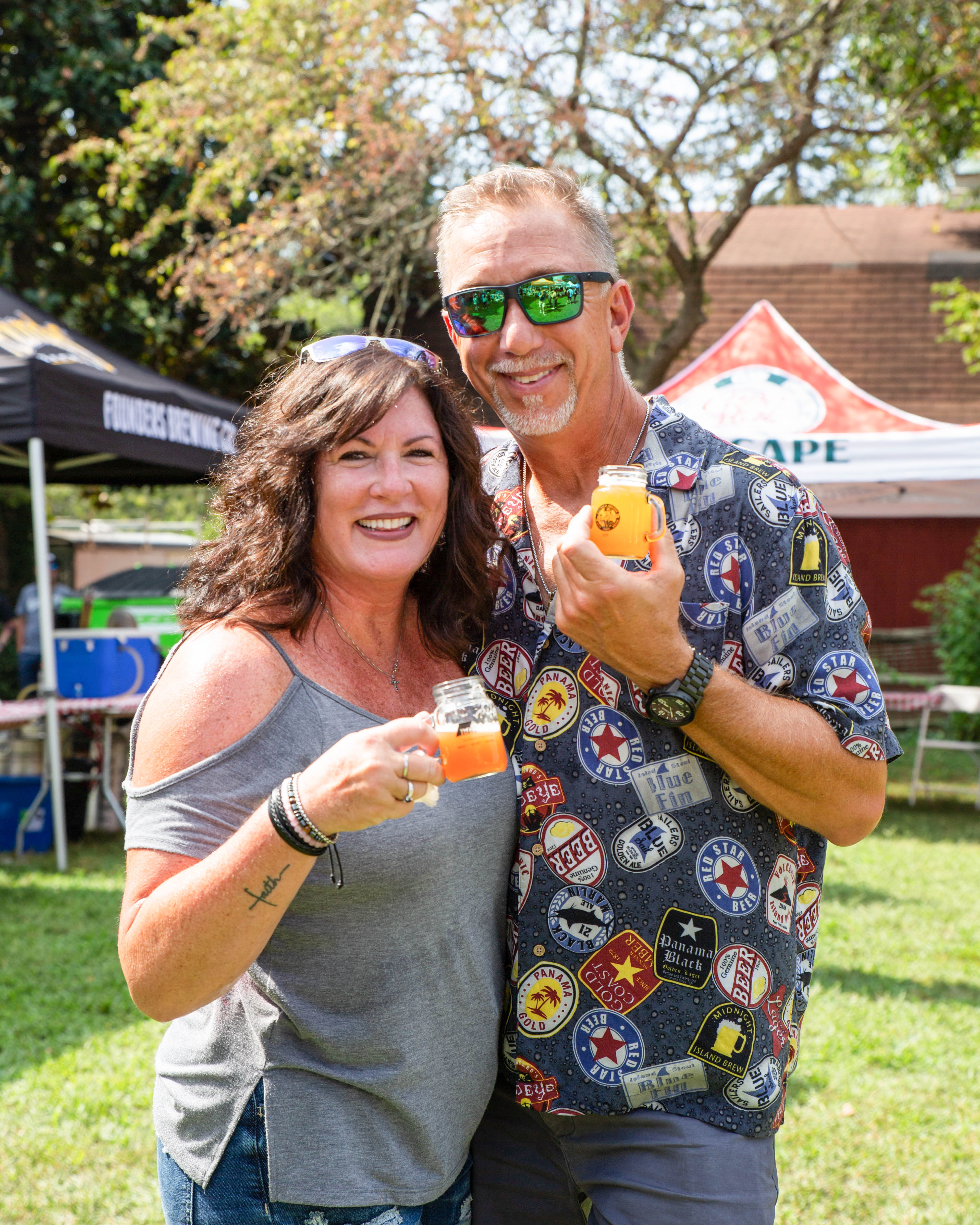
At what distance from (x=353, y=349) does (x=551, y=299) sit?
44cm

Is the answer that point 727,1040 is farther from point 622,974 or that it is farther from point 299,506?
point 299,506

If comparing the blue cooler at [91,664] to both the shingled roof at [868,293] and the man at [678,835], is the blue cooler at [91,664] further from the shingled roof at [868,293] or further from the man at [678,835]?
the shingled roof at [868,293]

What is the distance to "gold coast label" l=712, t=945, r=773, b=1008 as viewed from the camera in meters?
2.04

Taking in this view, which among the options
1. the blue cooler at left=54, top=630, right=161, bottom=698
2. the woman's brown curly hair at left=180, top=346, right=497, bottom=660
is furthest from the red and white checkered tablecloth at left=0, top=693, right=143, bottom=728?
the woman's brown curly hair at left=180, top=346, right=497, bottom=660

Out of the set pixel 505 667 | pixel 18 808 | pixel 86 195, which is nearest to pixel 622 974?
pixel 505 667

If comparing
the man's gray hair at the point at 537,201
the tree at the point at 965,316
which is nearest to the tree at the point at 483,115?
the tree at the point at 965,316

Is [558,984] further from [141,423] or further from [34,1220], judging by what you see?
[141,423]

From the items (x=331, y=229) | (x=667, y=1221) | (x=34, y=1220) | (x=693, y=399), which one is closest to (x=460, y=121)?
(x=331, y=229)

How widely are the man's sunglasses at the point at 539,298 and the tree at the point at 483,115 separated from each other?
27.2 feet

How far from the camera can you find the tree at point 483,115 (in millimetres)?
10062

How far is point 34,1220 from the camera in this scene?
369 centimetres

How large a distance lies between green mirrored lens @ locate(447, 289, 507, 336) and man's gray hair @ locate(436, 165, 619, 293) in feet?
0.34

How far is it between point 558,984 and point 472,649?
2.26 feet

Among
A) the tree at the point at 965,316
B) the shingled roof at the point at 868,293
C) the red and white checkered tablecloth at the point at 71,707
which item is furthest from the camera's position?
the shingled roof at the point at 868,293
